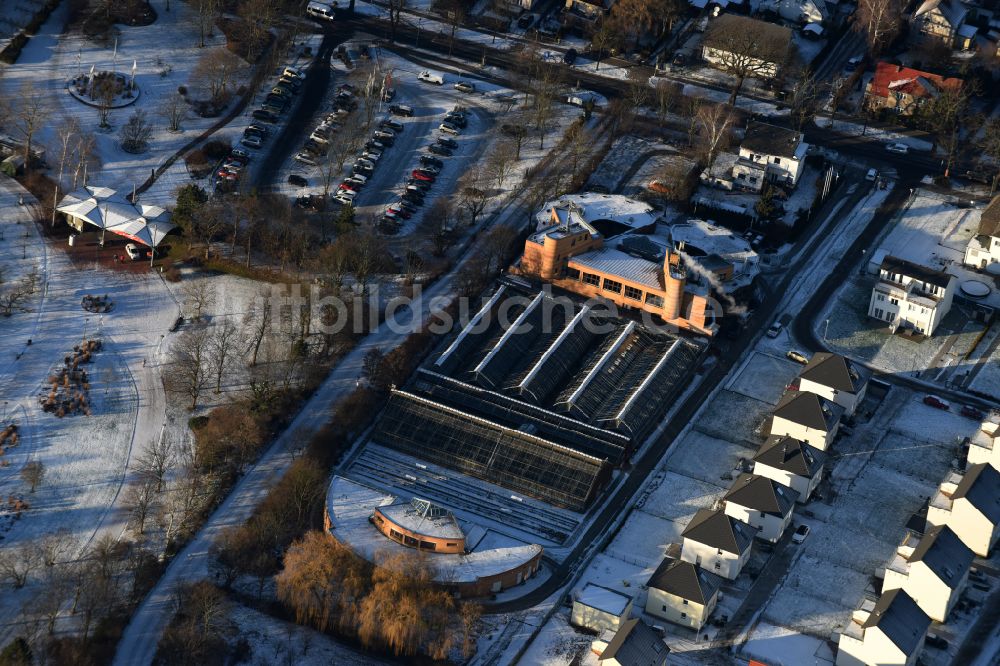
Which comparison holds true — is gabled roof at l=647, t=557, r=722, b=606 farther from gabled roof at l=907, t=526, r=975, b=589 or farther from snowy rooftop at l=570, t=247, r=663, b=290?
snowy rooftop at l=570, t=247, r=663, b=290

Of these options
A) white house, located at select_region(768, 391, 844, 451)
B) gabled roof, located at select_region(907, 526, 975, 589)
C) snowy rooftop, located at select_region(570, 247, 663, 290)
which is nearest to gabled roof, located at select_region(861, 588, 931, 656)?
gabled roof, located at select_region(907, 526, 975, 589)

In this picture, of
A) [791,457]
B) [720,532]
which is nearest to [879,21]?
[791,457]

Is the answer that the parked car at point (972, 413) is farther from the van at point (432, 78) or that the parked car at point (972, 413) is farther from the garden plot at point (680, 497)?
the van at point (432, 78)

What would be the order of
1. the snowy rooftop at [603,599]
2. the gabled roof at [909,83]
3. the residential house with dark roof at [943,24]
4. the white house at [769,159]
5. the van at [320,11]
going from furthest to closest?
the residential house with dark roof at [943,24], the van at [320,11], the gabled roof at [909,83], the white house at [769,159], the snowy rooftop at [603,599]

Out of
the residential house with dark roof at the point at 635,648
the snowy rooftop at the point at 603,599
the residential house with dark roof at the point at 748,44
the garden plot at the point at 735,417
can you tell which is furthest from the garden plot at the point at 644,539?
the residential house with dark roof at the point at 748,44

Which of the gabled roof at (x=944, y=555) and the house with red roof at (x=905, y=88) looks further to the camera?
the house with red roof at (x=905, y=88)
